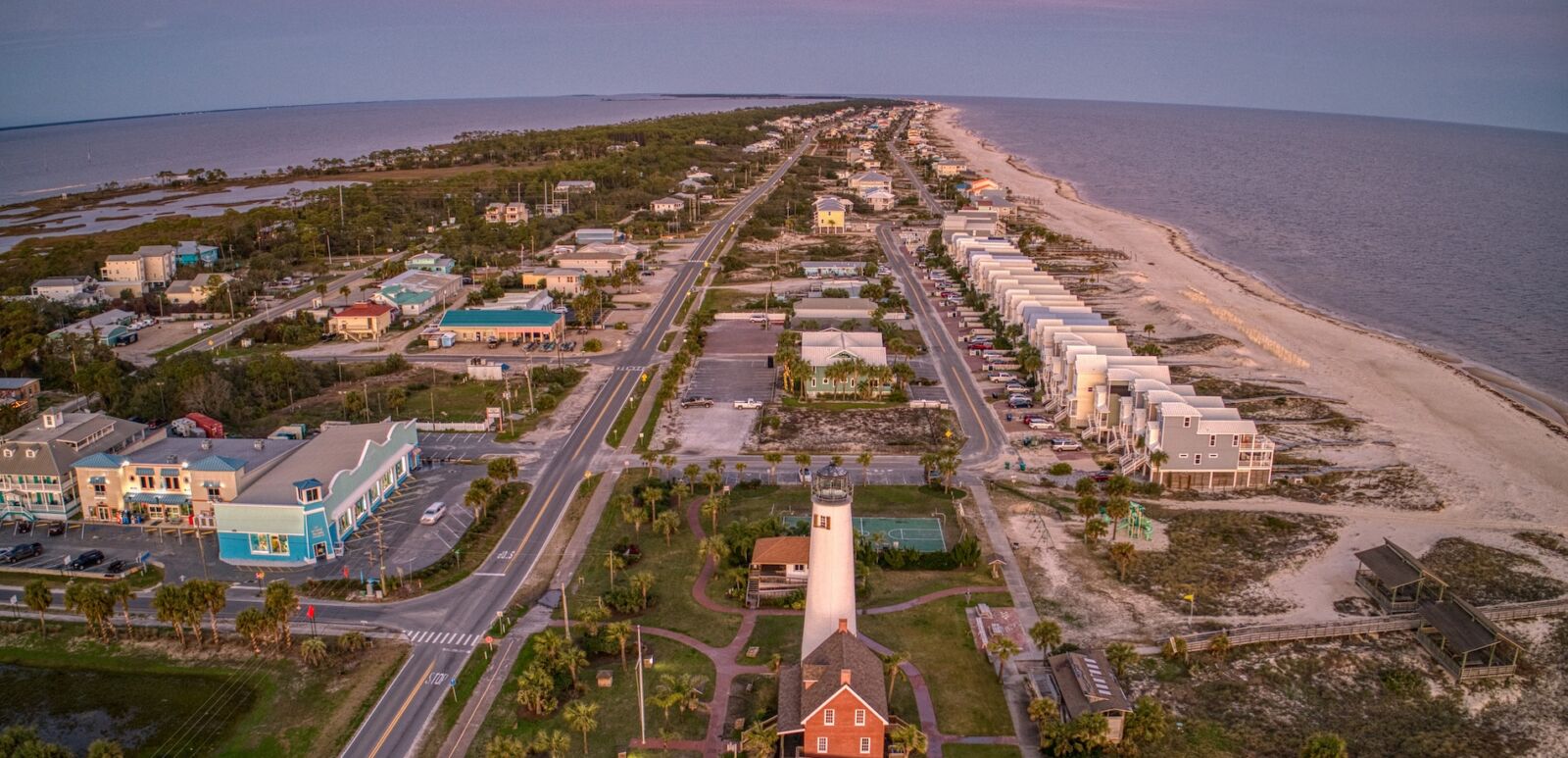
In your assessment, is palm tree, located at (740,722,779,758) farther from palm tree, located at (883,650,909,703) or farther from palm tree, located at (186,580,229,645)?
palm tree, located at (186,580,229,645)

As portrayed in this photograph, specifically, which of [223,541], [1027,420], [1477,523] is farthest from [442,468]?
A: [1477,523]

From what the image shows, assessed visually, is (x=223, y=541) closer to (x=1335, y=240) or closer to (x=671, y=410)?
(x=671, y=410)

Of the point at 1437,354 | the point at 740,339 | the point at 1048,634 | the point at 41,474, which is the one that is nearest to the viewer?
the point at 1048,634

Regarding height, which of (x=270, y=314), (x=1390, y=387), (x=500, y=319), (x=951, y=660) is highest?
(x=500, y=319)

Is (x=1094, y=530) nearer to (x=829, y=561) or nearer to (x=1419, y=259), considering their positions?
(x=829, y=561)

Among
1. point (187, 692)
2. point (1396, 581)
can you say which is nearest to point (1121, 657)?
point (1396, 581)

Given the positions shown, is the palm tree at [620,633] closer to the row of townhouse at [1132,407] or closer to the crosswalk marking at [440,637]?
the crosswalk marking at [440,637]

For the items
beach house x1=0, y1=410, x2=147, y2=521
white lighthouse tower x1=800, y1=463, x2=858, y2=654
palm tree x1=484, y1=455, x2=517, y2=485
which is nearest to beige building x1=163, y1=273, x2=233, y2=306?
beach house x1=0, y1=410, x2=147, y2=521
